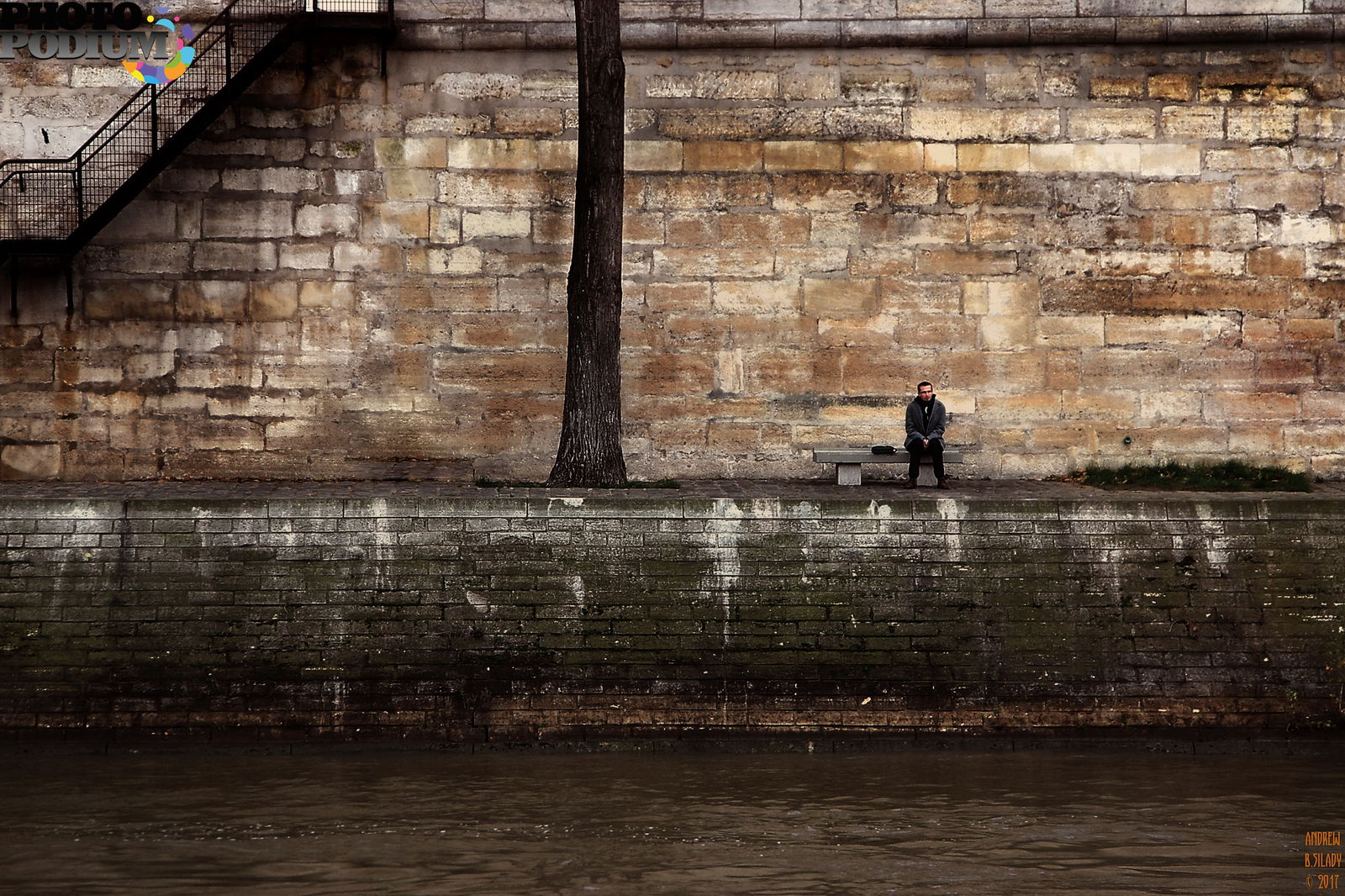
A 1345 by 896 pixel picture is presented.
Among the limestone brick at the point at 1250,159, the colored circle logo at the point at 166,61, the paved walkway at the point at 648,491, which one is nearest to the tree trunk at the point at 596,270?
the paved walkway at the point at 648,491

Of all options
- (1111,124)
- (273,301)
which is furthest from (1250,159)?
(273,301)

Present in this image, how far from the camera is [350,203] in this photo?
594 inches

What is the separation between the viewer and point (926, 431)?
13750mm

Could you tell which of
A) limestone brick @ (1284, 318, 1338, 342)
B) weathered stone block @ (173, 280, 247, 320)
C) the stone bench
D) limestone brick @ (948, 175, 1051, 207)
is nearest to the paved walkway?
the stone bench


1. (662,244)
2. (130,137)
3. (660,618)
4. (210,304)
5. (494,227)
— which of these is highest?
(130,137)

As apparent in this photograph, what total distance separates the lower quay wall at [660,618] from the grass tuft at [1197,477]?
278 cm

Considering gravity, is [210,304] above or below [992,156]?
below

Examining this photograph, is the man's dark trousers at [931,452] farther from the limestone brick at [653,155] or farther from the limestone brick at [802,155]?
the limestone brick at [653,155]

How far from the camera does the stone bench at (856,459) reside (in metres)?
13.8

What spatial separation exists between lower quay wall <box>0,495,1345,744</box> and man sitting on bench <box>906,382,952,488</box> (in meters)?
1.96

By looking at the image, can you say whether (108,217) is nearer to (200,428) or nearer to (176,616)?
(200,428)

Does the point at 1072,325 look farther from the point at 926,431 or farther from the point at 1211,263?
the point at 926,431

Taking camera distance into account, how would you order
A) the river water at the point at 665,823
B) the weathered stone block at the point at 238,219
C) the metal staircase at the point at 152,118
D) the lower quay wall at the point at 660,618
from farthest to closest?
the weathered stone block at the point at 238,219, the metal staircase at the point at 152,118, the lower quay wall at the point at 660,618, the river water at the point at 665,823

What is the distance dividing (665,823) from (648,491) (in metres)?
4.17
